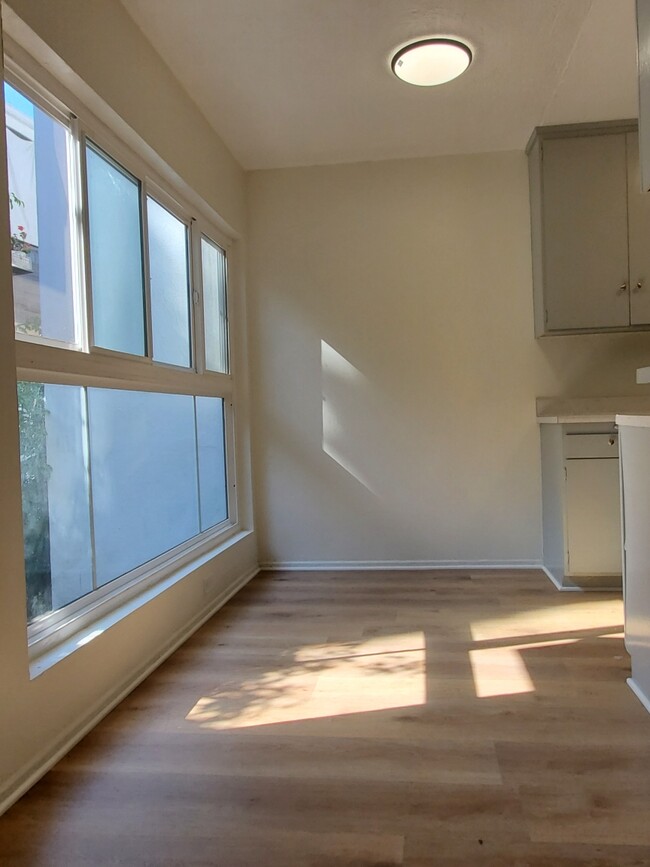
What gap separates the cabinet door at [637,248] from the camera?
363 cm

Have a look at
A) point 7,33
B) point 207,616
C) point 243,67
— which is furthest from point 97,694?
point 243,67

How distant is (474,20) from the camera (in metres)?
2.61

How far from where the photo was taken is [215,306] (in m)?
3.91

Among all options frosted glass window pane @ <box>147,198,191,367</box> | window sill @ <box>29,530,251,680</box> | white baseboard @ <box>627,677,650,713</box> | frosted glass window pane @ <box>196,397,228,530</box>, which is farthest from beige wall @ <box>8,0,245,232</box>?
white baseboard @ <box>627,677,650,713</box>

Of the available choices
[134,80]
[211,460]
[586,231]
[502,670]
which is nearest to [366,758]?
[502,670]

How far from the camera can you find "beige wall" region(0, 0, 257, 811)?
172cm

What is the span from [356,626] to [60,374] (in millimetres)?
1792

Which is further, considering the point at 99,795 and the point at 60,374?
the point at 60,374

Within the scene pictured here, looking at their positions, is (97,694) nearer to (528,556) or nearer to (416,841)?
(416,841)

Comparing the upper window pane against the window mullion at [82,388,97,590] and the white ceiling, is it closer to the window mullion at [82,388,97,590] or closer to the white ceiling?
the window mullion at [82,388,97,590]

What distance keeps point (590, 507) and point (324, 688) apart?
6.39 feet

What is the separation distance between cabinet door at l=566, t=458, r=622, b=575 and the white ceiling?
197 cm

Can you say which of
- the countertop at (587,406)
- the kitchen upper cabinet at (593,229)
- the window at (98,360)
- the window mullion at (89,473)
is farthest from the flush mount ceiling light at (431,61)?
the window mullion at (89,473)

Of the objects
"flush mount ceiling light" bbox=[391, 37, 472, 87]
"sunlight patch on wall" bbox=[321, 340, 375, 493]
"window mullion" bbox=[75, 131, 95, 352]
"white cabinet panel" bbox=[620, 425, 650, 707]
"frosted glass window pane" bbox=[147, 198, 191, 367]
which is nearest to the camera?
"white cabinet panel" bbox=[620, 425, 650, 707]
